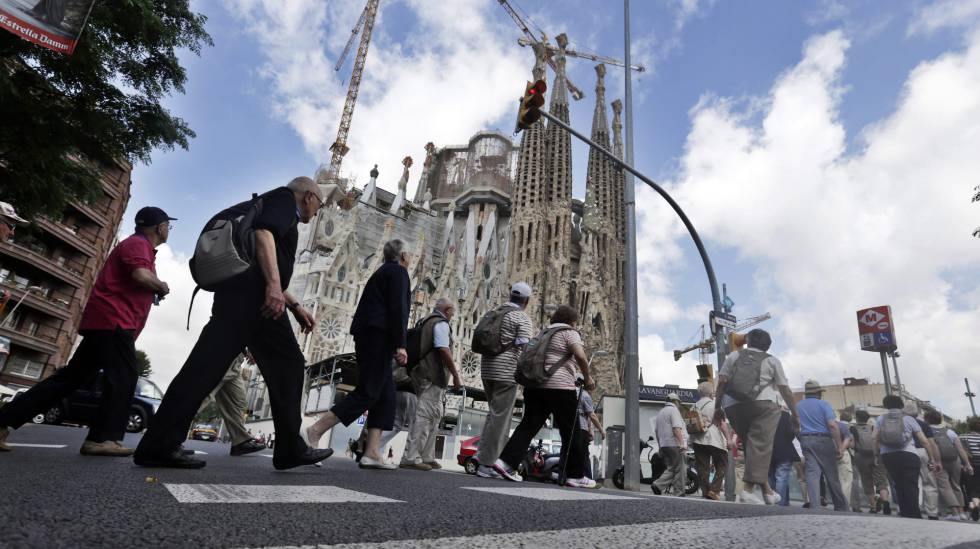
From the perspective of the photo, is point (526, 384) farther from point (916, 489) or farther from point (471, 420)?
point (471, 420)

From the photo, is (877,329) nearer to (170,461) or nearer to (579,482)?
(579,482)

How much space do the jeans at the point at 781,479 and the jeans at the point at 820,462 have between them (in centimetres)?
48

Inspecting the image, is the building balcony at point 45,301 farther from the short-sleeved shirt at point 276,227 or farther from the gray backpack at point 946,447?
the gray backpack at point 946,447

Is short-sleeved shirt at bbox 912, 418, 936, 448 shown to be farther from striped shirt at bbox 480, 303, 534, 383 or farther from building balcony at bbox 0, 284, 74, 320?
building balcony at bbox 0, 284, 74, 320

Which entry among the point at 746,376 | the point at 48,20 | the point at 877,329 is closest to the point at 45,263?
the point at 48,20

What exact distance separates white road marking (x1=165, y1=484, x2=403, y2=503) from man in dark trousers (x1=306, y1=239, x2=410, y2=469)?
1715 mm

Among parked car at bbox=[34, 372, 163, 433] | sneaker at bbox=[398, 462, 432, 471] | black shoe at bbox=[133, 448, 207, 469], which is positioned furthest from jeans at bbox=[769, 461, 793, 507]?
parked car at bbox=[34, 372, 163, 433]

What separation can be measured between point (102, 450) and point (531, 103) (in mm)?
7281

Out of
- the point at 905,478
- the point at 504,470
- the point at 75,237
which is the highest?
the point at 75,237

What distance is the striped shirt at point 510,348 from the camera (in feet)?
16.0

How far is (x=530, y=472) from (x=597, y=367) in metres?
38.4

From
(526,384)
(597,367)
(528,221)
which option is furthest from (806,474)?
(528,221)

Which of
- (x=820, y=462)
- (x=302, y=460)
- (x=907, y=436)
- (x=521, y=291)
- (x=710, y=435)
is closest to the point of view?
(x=302, y=460)

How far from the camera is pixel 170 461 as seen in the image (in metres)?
2.66
